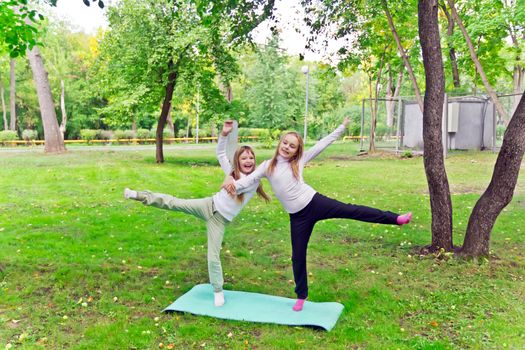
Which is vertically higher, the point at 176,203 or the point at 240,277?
the point at 176,203

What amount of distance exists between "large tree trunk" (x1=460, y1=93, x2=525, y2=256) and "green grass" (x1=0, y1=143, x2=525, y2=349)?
12.2 inches

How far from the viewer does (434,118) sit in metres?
6.72

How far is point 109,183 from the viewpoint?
1371 centimetres

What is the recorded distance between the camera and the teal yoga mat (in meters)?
4.86

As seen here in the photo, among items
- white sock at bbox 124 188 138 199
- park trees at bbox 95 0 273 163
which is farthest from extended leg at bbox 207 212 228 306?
park trees at bbox 95 0 273 163

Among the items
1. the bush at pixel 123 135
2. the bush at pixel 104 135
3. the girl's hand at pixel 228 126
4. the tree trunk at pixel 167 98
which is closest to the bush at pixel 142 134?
the bush at pixel 123 135

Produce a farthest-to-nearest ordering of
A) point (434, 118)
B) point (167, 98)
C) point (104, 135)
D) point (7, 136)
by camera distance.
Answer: point (104, 135), point (7, 136), point (167, 98), point (434, 118)

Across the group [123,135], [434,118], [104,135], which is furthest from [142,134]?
[434,118]

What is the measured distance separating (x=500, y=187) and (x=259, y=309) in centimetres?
365

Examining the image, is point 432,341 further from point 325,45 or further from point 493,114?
point 493,114

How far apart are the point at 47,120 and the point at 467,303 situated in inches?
868

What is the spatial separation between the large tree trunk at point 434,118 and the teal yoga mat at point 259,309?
2500 millimetres

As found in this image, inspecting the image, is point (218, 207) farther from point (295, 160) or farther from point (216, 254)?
point (295, 160)

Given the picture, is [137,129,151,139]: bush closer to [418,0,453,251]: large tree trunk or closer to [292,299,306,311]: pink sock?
[418,0,453,251]: large tree trunk
